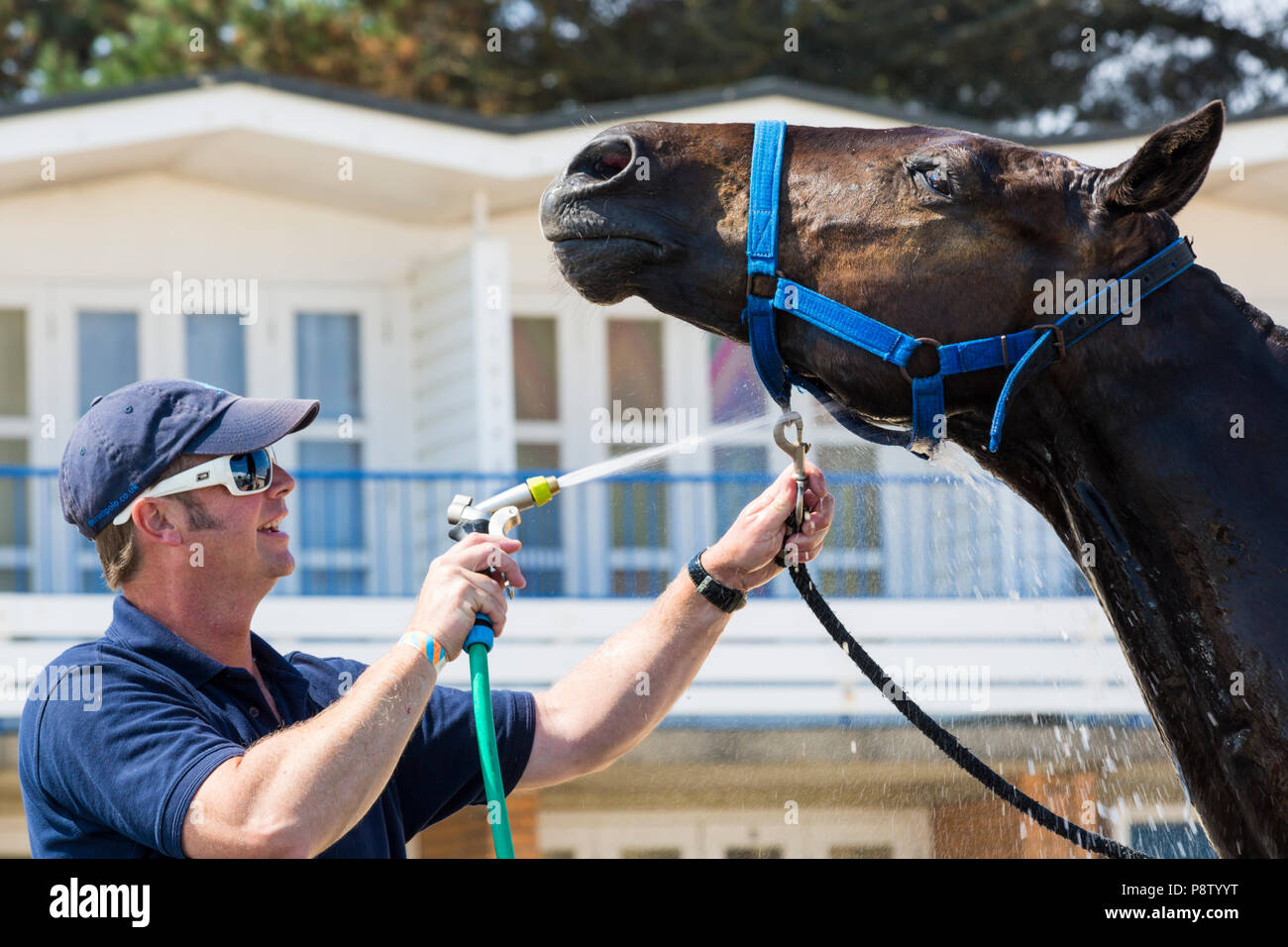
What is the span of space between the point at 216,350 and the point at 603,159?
11.0m

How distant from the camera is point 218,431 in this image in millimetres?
3039

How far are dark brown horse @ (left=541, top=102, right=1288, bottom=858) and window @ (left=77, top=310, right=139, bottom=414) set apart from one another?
1109 cm

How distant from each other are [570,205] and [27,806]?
1.43 meters

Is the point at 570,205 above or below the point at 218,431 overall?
above

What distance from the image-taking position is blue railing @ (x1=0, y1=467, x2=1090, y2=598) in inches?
476

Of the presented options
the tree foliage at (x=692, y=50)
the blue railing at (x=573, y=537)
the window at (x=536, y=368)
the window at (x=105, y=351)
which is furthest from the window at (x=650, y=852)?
the tree foliage at (x=692, y=50)

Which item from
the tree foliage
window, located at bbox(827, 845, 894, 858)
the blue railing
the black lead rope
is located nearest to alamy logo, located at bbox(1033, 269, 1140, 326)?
the black lead rope

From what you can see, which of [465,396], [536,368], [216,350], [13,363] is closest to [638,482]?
[465,396]

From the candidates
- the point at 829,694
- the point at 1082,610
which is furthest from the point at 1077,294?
the point at 829,694

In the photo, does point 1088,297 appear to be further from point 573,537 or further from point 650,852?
point 573,537

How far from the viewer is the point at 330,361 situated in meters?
13.5

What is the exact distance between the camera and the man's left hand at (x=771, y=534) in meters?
3.15
